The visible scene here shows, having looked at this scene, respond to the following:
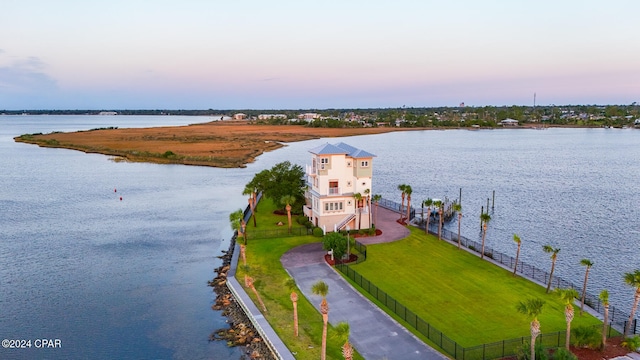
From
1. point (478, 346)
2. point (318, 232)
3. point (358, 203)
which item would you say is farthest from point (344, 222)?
point (478, 346)

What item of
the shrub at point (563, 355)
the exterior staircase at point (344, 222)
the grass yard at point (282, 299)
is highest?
the exterior staircase at point (344, 222)

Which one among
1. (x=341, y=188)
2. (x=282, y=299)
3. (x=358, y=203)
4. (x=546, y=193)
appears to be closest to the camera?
(x=282, y=299)

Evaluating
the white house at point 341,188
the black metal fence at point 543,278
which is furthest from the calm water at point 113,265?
the black metal fence at point 543,278

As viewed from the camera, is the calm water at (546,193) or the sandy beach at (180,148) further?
the sandy beach at (180,148)

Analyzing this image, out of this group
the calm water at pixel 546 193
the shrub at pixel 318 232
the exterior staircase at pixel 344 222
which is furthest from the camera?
the exterior staircase at pixel 344 222

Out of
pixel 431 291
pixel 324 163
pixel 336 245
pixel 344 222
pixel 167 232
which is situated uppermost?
pixel 324 163

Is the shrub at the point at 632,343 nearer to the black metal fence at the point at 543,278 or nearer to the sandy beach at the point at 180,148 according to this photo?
the black metal fence at the point at 543,278

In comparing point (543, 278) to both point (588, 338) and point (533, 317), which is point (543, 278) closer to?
point (588, 338)
